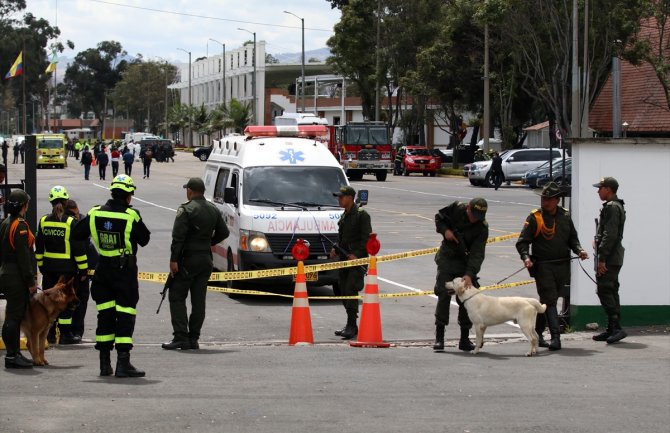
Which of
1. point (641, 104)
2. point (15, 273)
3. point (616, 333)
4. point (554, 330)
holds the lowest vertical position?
point (616, 333)

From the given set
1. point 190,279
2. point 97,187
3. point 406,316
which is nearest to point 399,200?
point 97,187

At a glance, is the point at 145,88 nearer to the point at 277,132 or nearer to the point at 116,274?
the point at 277,132

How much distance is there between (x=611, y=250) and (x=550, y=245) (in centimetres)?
78

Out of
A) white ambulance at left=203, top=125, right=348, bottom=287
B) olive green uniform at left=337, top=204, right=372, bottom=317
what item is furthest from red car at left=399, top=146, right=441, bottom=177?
olive green uniform at left=337, top=204, right=372, bottom=317

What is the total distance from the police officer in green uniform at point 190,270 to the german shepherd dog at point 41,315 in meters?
1.51

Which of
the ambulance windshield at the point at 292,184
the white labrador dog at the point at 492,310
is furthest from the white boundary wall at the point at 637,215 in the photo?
the ambulance windshield at the point at 292,184

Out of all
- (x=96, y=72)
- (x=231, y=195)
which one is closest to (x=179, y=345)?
(x=231, y=195)

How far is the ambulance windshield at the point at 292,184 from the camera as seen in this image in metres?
17.3

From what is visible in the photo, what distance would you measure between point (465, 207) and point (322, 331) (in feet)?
9.79

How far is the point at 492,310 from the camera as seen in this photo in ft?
38.1

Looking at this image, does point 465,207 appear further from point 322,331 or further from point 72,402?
point 72,402

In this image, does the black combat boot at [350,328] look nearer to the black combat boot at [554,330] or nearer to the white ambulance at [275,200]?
the black combat boot at [554,330]

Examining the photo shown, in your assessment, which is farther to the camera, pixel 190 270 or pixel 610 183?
pixel 610 183

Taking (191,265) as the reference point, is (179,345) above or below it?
below
